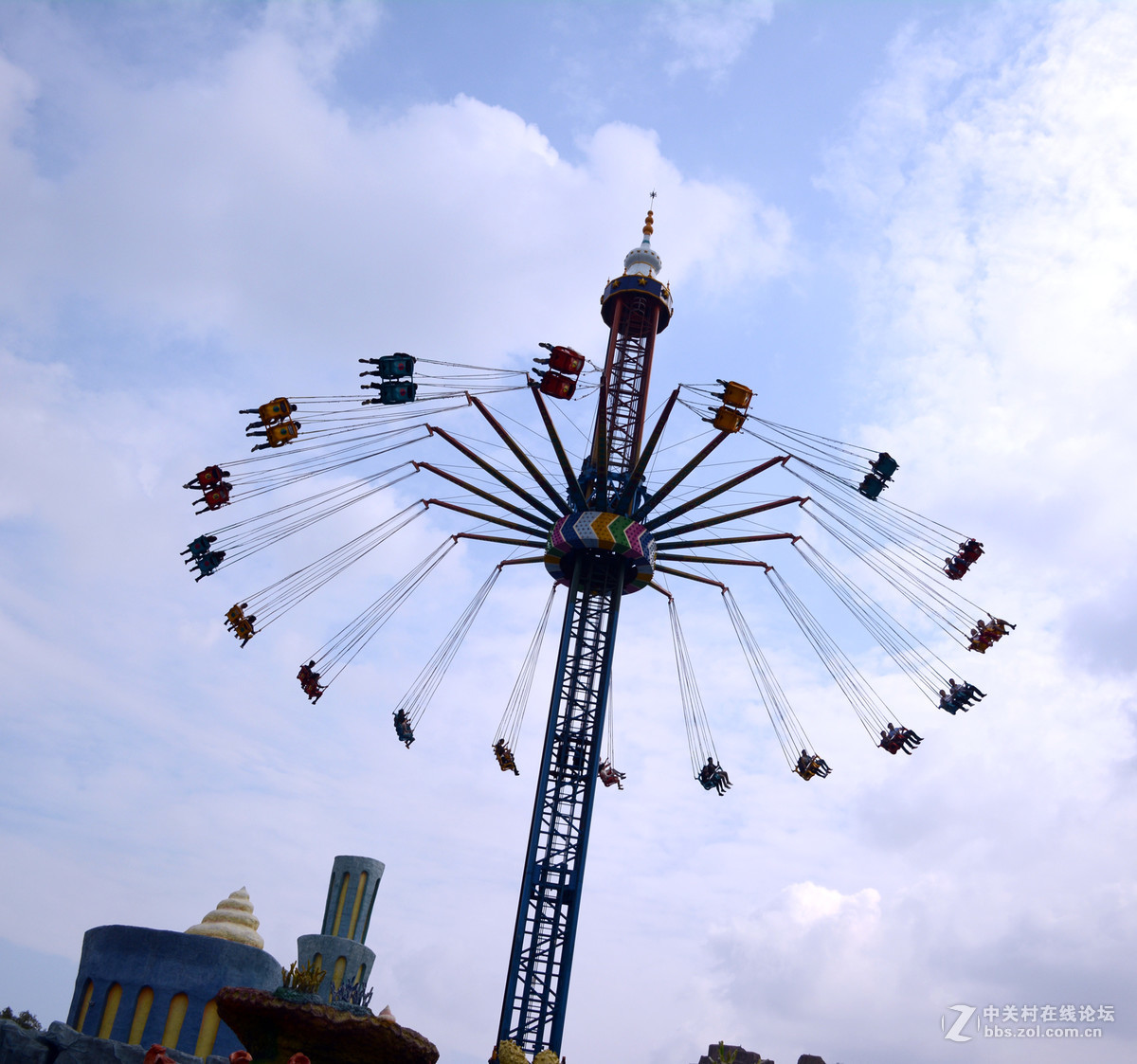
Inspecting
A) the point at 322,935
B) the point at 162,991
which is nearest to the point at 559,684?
the point at 322,935

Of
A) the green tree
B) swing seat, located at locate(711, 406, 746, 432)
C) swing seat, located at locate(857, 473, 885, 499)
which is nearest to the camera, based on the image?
the green tree

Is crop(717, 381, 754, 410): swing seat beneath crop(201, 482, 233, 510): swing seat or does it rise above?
above

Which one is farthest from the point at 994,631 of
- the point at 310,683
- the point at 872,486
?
the point at 310,683

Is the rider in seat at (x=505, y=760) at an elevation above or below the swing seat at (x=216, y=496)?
below

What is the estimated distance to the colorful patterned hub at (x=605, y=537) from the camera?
35.3m

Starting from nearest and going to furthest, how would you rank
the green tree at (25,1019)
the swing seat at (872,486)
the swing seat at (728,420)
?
the green tree at (25,1019) < the swing seat at (728,420) < the swing seat at (872,486)

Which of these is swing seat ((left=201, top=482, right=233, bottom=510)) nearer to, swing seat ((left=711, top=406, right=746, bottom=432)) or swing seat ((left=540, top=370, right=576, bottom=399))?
swing seat ((left=540, top=370, right=576, bottom=399))

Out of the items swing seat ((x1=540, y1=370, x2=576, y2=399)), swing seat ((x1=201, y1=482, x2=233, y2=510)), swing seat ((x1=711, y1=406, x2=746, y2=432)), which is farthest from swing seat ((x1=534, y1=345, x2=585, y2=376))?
swing seat ((x1=201, y1=482, x2=233, y2=510))

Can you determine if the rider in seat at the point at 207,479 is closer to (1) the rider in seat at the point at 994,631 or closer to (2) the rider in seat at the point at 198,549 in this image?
(2) the rider in seat at the point at 198,549

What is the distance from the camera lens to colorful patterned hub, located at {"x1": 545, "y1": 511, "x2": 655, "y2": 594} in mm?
35281

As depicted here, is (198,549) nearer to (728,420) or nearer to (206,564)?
(206,564)

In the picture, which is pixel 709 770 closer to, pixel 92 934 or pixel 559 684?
pixel 559 684

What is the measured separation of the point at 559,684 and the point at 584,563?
165 inches

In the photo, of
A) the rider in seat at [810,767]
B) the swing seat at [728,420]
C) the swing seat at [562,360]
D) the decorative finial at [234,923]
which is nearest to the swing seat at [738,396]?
the swing seat at [728,420]
